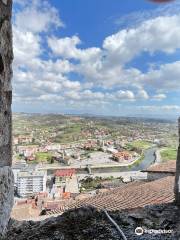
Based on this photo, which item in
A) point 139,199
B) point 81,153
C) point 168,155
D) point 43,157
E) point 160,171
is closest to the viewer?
point 139,199

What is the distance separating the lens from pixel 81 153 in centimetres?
7456

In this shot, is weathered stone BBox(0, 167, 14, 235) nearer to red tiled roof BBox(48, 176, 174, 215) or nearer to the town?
red tiled roof BBox(48, 176, 174, 215)

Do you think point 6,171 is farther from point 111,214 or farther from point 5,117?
point 111,214

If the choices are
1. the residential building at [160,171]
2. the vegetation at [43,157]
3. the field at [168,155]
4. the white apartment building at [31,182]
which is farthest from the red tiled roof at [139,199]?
the vegetation at [43,157]

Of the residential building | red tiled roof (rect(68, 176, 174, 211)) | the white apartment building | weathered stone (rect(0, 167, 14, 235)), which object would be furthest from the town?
weathered stone (rect(0, 167, 14, 235))

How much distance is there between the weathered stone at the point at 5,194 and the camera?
6.99 feet

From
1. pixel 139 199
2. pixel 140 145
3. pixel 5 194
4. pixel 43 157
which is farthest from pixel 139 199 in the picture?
pixel 140 145

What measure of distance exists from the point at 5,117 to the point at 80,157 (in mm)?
67971

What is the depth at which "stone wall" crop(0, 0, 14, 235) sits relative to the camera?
2.10 m

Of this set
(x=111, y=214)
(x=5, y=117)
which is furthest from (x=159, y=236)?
(x=5, y=117)

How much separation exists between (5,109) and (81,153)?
72840 millimetres

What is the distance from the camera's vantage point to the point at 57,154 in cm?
7175

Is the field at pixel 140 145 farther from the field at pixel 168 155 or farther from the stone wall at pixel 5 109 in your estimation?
the stone wall at pixel 5 109

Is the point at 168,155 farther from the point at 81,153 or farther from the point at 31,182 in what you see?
the point at 81,153
